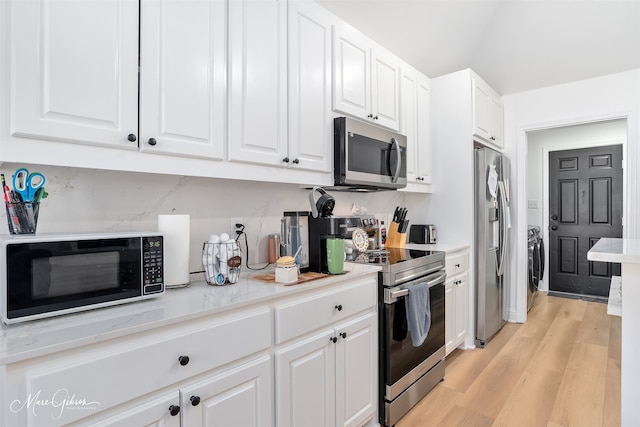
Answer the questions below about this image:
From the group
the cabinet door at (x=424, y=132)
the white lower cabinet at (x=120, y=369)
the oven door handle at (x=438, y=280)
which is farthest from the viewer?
the cabinet door at (x=424, y=132)

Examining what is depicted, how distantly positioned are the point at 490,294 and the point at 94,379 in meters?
3.12

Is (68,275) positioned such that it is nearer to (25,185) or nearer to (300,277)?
(25,185)

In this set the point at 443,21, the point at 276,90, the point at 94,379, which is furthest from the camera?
the point at 443,21

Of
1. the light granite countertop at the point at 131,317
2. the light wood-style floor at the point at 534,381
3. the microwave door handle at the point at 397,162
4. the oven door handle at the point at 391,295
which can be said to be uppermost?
the microwave door handle at the point at 397,162

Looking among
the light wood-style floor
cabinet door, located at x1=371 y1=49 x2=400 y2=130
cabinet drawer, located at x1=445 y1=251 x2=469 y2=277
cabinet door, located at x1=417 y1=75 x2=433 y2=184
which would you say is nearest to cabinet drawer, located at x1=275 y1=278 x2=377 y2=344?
the light wood-style floor

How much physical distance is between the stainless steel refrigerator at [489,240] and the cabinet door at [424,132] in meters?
0.41

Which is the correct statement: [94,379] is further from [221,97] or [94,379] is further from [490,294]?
[490,294]

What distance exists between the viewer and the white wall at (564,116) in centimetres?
312

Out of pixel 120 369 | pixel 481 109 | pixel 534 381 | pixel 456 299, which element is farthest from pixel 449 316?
pixel 120 369

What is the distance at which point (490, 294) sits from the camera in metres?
3.13

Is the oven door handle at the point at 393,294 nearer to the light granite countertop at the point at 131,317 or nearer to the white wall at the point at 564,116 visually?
the light granite countertop at the point at 131,317

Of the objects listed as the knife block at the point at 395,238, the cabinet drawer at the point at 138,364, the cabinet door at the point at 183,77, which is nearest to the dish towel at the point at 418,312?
the knife block at the point at 395,238

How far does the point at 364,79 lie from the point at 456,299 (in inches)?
72.3

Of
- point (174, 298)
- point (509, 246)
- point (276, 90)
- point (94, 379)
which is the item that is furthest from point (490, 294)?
point (94, 379)
